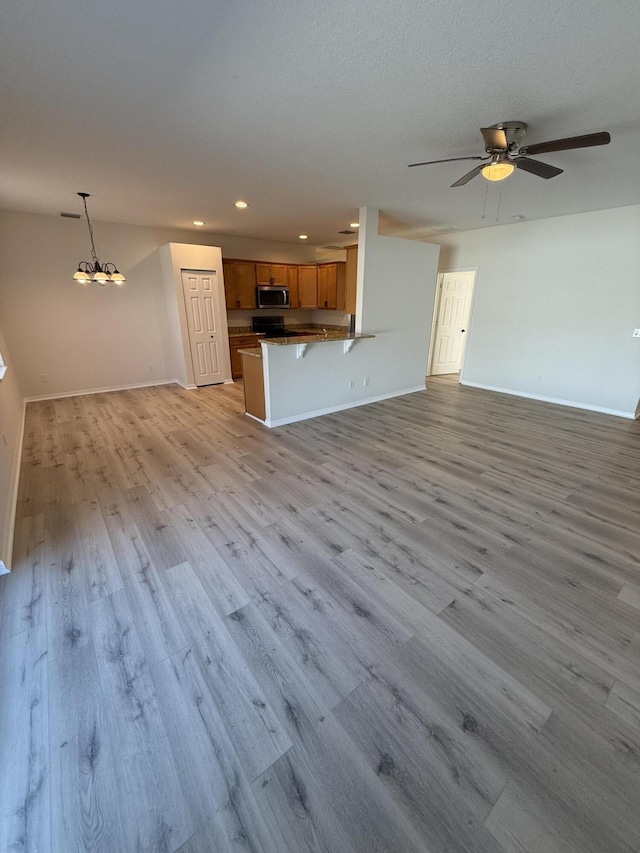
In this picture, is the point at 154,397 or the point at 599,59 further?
the point at 154,397

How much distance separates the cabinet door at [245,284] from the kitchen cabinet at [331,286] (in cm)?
150

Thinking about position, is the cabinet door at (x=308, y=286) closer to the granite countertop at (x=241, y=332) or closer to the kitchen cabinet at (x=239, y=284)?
the kitchen cabinet at (x=239, y=284)

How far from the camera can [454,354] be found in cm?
760

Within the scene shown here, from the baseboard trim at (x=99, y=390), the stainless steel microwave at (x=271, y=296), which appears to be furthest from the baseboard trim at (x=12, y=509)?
the stainless steel microwave at (x=271, y=296)

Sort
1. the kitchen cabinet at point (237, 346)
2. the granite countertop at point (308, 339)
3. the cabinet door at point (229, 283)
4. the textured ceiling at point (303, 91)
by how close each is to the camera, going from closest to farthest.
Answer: the textured ceiling at point (303, 91) → the granite countertop at point (308, 339) → the cabinet door at point (229, 283) → the kitchen cabinet at point (237, 346)

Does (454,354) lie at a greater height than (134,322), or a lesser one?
lesser

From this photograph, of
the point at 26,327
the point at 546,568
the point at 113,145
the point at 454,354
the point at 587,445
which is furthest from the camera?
the point at 454,354

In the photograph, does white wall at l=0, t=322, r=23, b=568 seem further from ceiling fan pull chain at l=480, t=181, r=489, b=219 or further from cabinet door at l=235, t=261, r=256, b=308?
ceiling fan pull chain at l=480, t=181, r=489, b=219

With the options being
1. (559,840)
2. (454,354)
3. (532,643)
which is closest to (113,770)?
(559,840)

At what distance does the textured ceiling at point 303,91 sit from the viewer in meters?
1.50

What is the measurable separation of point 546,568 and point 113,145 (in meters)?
4.45

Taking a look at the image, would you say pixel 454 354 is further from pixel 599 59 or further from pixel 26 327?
pixel 26 327

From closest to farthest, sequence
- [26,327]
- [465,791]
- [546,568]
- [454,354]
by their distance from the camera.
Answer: [465,791], [546,568], [26,327], [454,354]

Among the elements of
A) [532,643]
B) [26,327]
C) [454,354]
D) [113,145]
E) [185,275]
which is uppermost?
[113,145]
